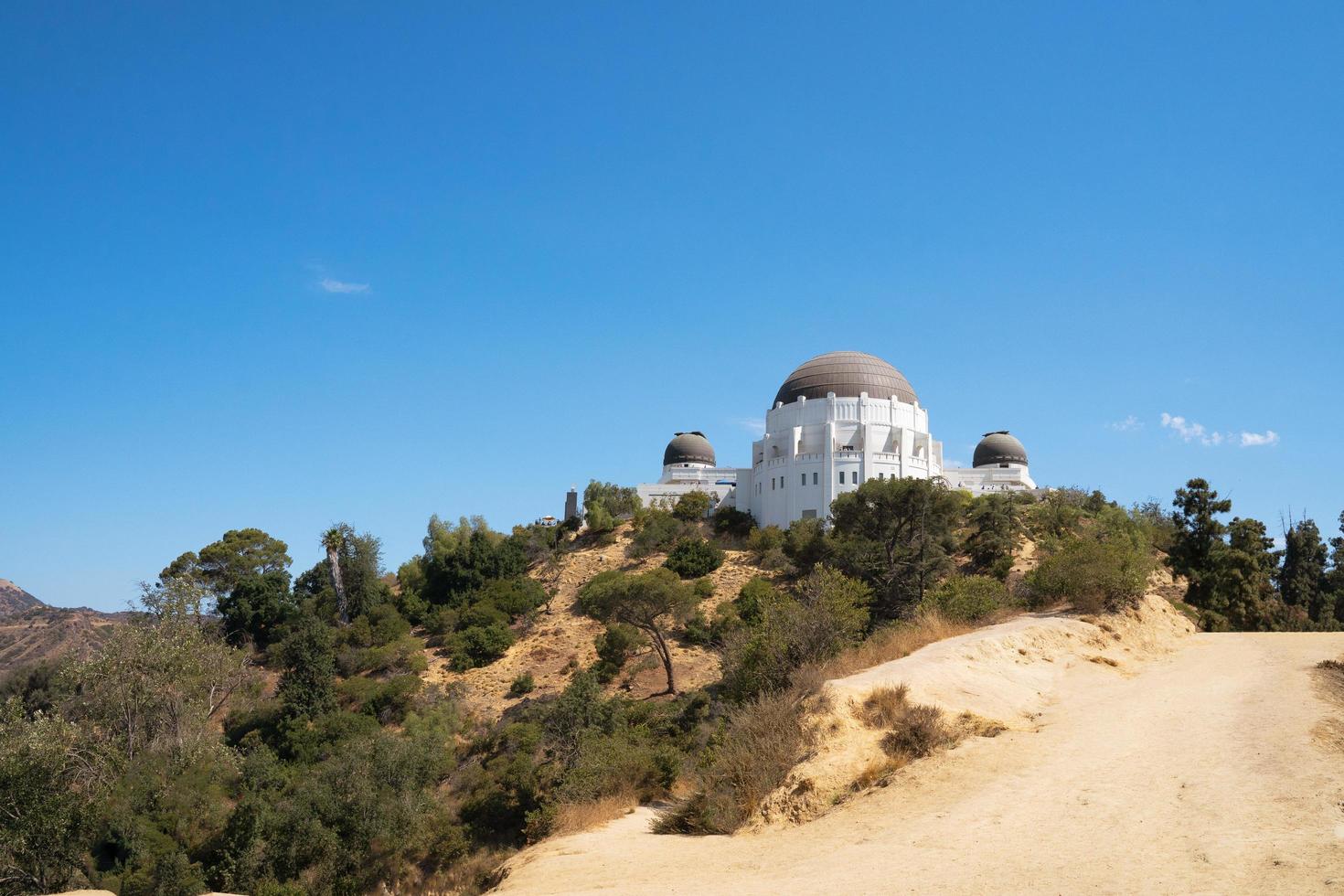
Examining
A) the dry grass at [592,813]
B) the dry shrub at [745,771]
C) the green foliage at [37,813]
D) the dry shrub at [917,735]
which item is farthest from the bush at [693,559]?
the dry shrub at [917,735]

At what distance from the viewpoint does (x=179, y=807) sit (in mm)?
24656

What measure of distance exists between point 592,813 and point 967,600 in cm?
1054

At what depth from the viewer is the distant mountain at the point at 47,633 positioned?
186ft

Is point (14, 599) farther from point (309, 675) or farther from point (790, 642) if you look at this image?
point (790, 642)

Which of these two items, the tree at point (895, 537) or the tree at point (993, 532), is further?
the tree at point (993, 532)

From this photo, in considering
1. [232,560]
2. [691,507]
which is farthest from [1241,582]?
[232,560]

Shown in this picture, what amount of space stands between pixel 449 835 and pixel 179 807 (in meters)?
8.13

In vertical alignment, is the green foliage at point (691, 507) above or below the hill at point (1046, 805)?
above

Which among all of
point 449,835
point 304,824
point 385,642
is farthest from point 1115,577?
point 385,642

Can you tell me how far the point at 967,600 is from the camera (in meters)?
21.5

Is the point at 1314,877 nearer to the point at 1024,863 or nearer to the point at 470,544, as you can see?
the point at 1024,863

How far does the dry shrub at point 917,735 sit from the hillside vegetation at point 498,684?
0.03 m

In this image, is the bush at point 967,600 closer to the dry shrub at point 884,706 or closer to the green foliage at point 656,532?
the dry shrub at point 884,706

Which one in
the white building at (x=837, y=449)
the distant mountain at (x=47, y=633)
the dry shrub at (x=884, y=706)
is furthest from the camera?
the distant mountain at (x=47, y=633)
